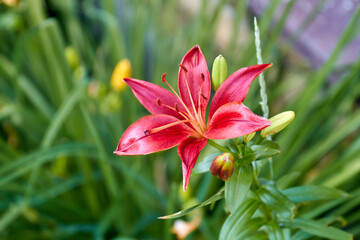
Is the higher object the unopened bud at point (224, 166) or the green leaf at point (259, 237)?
the unopened bud at point (224, 166)

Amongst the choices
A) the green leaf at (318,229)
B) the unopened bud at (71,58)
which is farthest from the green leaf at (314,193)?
the unopened bud at (71,58)

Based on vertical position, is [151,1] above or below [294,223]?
above

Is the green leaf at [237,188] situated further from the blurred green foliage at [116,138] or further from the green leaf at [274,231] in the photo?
the blurred green foliage at [116,138]

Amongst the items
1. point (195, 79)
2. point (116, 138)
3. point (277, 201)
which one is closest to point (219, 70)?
point (195, 79)

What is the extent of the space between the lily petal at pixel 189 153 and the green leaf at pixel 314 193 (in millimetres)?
142

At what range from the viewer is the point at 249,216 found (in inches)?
14.2

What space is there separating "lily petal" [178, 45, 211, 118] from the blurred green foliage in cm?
32

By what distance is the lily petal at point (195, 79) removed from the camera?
0.35 m

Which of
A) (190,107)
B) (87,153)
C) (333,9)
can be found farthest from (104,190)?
(333,9)

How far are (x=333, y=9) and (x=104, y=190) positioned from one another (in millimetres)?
730

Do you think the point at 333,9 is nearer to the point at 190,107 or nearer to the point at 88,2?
the point at 190,107

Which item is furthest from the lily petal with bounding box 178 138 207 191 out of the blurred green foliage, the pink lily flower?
the blurred green foliage

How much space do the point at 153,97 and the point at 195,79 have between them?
0.15ft

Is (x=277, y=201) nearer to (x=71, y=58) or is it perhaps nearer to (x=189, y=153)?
(x=189, y=153)
